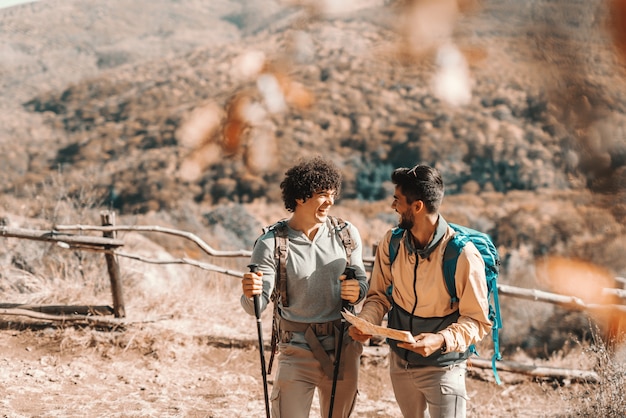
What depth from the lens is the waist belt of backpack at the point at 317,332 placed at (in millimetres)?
2762

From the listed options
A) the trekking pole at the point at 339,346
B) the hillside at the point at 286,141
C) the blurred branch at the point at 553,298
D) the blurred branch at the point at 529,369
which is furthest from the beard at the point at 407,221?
the blurred branch at the point at 529,369

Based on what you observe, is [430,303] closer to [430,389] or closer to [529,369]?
[430,389]

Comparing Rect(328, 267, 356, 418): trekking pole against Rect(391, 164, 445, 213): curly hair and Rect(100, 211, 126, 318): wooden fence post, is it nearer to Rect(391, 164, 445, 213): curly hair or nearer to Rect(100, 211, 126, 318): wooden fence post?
Rect(391, 164, 445, 213): curly hair

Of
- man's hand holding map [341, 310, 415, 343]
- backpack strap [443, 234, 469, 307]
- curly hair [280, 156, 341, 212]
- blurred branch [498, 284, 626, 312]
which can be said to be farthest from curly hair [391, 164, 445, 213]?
blurred branch [498, 284, 626, 312]

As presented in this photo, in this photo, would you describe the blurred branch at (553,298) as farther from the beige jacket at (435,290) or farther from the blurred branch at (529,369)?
the beige jacket at (435,290)

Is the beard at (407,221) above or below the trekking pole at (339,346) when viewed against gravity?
above

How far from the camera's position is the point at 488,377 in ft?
17.6

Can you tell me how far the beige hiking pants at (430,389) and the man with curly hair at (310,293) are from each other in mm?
245

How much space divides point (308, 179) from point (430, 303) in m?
0.75

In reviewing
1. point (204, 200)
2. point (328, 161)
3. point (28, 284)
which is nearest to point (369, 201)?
point (204, 200)

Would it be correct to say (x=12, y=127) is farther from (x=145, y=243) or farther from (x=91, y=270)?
(x=91, y=270)

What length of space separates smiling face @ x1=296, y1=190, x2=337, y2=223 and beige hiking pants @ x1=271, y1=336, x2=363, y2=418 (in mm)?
564

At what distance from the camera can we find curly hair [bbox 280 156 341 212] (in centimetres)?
279

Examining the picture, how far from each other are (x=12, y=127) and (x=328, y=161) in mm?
27612
